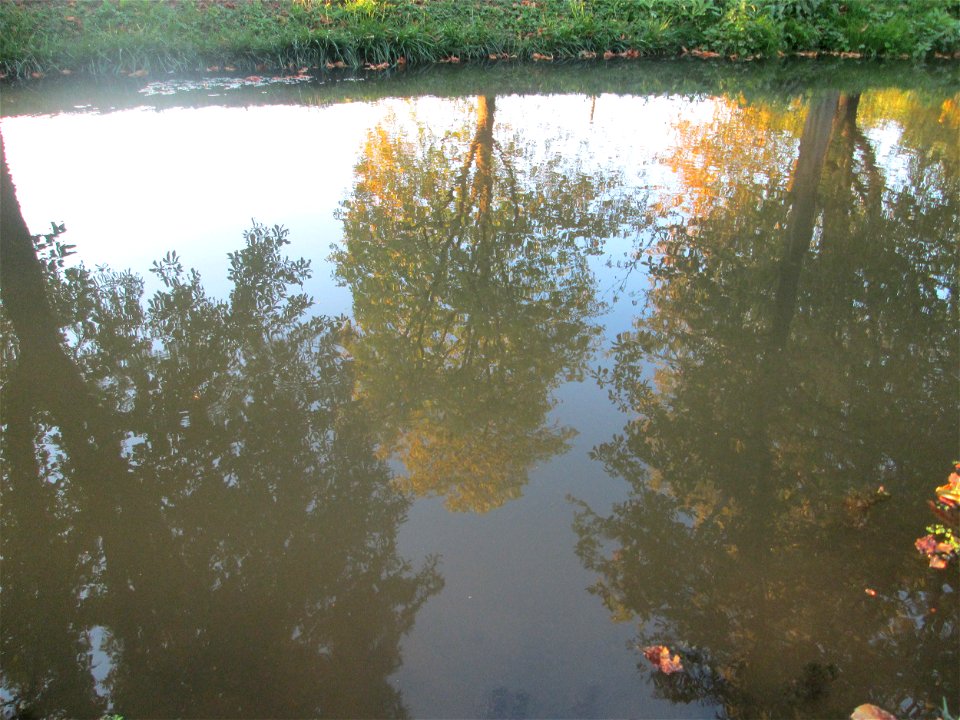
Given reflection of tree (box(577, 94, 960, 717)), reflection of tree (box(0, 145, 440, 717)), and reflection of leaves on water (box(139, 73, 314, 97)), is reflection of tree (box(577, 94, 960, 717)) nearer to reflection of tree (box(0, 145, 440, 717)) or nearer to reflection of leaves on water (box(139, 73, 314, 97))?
reflection of tree (box(0, 145, 440, 717))

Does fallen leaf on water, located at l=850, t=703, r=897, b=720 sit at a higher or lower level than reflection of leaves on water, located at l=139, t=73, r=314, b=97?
lower

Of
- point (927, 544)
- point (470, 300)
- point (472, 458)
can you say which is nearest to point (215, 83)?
point (470, 300)

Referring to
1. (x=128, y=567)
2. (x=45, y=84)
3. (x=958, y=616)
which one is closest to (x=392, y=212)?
(x=128, y=567)

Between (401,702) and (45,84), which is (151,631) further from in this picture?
(45,84)

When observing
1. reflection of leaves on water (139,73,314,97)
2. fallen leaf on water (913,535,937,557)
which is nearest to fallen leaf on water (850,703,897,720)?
fallen leaf on water (913,535,937,557)

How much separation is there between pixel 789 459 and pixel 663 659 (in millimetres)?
1615

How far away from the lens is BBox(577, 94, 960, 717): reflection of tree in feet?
8.94

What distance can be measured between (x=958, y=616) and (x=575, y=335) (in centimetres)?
285

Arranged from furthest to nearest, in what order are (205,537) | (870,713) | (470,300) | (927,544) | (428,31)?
(428,31) → (470,300) → (205,537) → (927,544) → (870,713)

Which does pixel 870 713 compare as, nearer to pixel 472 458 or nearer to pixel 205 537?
pixel 472 458

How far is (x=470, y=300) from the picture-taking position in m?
5.43

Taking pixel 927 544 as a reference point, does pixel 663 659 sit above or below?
below

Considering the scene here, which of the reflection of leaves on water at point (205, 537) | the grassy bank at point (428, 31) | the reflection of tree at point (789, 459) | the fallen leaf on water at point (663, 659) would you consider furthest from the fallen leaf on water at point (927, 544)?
the grassy bank at point (428, 31)

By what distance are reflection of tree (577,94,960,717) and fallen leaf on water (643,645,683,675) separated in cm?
4
